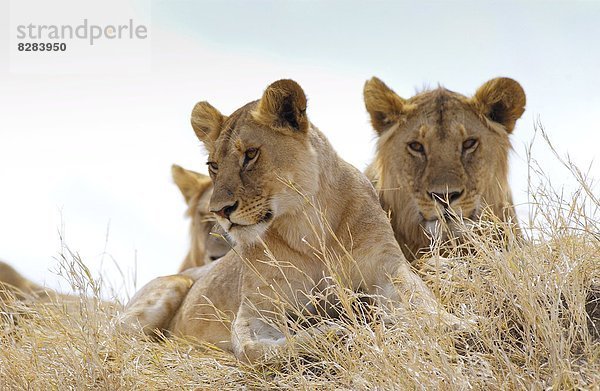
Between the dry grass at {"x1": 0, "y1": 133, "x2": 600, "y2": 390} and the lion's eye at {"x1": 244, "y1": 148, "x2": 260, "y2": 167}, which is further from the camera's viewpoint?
Result: the lion's eye at {"x1": 244, "y1": 148, "x2": 260, "y2": 167}

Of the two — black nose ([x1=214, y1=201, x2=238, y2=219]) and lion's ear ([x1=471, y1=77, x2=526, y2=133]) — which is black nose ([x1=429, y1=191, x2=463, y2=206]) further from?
black nose ([x1=214, y1=201, x2=238, y2=219])

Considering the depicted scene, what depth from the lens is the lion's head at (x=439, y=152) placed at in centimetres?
559

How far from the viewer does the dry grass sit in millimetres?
3756

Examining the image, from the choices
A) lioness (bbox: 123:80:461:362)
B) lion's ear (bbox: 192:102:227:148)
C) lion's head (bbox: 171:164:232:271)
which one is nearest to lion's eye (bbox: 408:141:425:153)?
lioness (bbox: 123:80:461:362)

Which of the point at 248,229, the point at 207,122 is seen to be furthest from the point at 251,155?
the point at 207,122

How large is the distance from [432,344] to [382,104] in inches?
102

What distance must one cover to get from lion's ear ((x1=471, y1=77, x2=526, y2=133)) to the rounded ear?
0.49 metres

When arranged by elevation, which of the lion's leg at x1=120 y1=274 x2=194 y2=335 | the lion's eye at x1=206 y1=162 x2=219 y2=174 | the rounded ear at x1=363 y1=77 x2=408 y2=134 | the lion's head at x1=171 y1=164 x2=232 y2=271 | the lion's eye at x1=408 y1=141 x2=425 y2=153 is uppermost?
the rounded ear at x1=363 y1=77 x2=408 y2=134

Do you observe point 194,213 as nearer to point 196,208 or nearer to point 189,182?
point 196,208

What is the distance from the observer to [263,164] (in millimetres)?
4672

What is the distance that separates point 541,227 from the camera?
4633mm

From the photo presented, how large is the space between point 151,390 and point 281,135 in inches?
55.8

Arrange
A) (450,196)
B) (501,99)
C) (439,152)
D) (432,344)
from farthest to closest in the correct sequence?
(501,99) < (439,152) < (450,196) < (432,344)

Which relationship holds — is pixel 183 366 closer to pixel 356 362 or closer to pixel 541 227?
pixel 356 362
